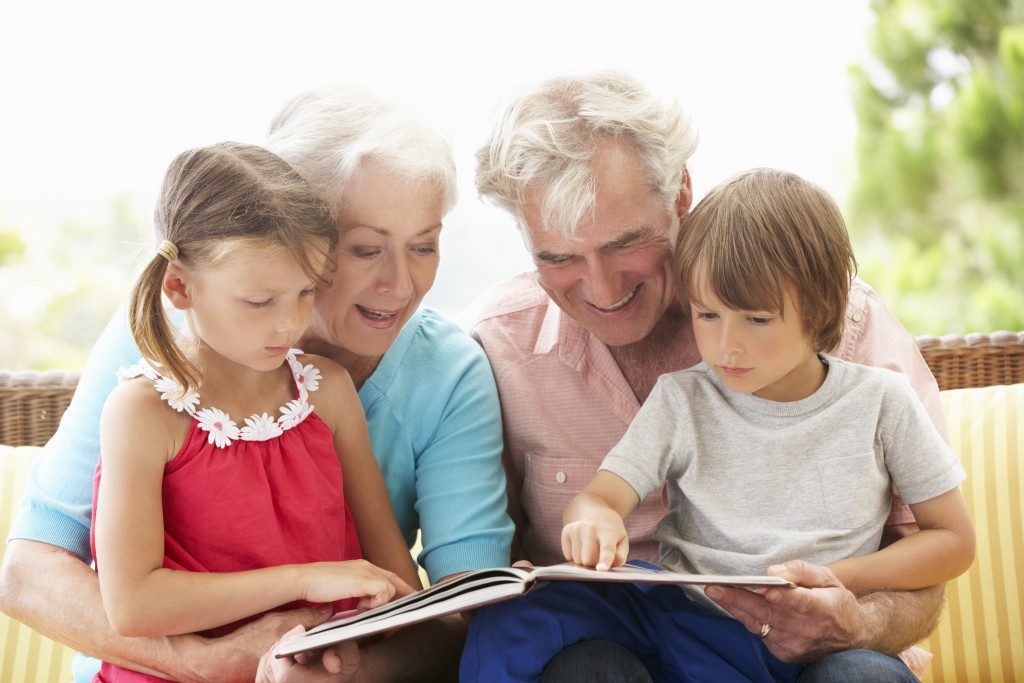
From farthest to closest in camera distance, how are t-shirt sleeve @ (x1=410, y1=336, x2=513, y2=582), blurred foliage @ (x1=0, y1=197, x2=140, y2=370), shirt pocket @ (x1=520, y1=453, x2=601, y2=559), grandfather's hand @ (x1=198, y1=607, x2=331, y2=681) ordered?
blurred foliage @ (x1=0, y1=197, x2=140, y2=370)
shirt pocket @ (x1=520, y1=453, x2=601, y2=559)
t-shirt sleeve @ (x1=410, y1=336, x2=513, y2=582)
grandfather's hand @ (x1=198, y1=607, x2=331, y2=681)

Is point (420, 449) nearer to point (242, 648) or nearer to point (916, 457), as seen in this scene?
point (242, 648)

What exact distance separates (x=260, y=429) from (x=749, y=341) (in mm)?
737

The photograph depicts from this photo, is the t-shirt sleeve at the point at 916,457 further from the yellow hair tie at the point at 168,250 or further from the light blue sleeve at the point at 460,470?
the yellow hair tie at the point at 168,250

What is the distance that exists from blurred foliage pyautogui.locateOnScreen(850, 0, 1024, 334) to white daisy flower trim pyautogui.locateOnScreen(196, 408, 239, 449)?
177 inches

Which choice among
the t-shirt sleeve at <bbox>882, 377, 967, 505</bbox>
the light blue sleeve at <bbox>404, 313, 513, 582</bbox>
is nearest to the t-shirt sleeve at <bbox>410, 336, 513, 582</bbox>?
the light blue sleeve at <bbox>404, 313, 513, 582</bbox>

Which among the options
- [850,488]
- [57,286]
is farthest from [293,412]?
[57,286]

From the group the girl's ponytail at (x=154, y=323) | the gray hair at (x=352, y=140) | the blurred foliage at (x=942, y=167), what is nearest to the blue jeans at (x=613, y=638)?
the girl's ponytail at (x=154, y=323)

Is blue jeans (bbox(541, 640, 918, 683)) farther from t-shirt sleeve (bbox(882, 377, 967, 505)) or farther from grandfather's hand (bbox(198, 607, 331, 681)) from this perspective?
grandfather's hand (bbox(198, 607, 331, 681))

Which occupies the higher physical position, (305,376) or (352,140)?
(352,140)

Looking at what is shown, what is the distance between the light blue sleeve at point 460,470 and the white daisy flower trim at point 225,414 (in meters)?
0.28

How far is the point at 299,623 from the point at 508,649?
1.03 ft

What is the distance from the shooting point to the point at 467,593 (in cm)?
135

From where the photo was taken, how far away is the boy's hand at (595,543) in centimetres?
150

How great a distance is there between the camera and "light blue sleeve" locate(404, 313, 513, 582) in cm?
189
